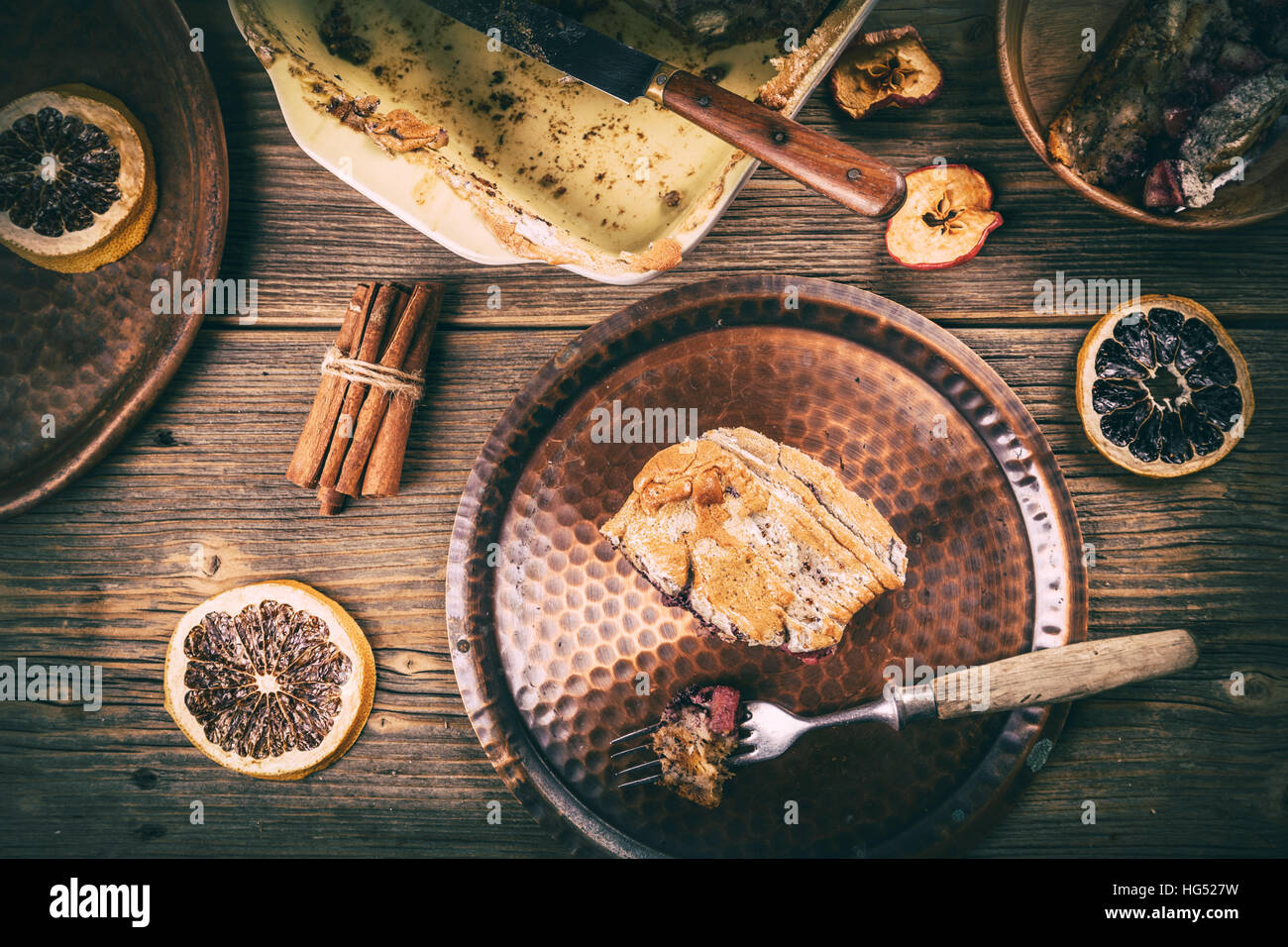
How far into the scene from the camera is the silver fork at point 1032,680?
224cm

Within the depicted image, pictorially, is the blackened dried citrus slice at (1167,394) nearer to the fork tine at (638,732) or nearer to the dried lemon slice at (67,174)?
the fork tine at (638,732)

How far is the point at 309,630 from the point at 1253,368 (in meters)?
3.80

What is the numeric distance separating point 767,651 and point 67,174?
3.12 metres

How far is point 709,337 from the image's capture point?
2578 millimetres

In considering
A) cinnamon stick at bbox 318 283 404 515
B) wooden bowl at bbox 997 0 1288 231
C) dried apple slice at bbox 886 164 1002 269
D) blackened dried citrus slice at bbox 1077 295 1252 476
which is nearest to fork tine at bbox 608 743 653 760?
cinnamon stick at bbox 318 283 404 515

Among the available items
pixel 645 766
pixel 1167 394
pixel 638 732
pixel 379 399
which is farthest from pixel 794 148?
pixel 645 766

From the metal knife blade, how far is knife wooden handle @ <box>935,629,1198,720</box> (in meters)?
2.32

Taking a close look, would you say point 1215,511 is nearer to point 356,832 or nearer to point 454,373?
point 454,373

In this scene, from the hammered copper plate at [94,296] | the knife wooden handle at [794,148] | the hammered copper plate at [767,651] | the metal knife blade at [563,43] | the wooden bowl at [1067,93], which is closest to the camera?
the knife wooden handle at [794,148]

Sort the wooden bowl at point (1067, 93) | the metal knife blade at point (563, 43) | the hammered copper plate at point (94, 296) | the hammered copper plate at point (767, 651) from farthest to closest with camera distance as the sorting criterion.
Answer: the hammered copper plate at point (94, 296), the hammered copper plate at point (767, 651), the metal knife blade at point (563, 43), the wooden bowl at point (1067, 93)

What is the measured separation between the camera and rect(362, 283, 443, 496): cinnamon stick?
8.50ft

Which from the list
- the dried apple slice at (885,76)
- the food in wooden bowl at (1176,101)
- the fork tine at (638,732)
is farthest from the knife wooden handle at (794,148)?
Answer: the fork tine at (638,732)

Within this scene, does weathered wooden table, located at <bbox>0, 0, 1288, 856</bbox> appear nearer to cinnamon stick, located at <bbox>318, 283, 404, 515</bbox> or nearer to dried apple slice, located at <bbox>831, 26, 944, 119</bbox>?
dried apple slice, located at <bbox>831, 26, 944, 119</bbox>

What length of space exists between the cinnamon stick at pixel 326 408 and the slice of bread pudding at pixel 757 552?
1.26 m
